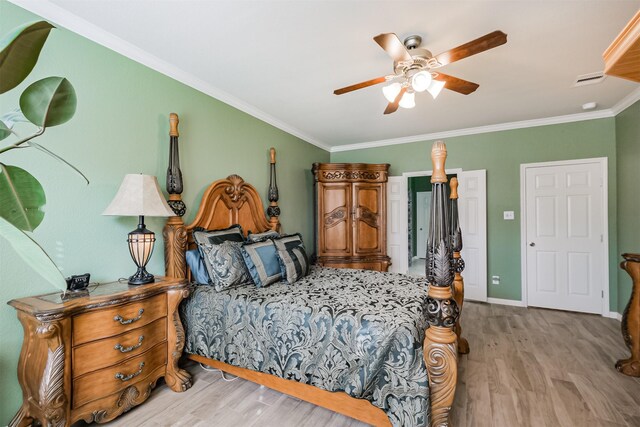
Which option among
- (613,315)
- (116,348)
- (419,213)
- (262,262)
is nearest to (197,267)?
(262,262)

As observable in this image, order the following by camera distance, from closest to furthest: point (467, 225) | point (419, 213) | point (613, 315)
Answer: point (613, 315) < point (467, 225) < point (419, 213)

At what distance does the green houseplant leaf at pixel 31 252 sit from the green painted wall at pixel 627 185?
15.2 ft

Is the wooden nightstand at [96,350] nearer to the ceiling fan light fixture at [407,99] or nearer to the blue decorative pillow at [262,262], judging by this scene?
the blue decorative pillow at [262,262]

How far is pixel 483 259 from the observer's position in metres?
4.19

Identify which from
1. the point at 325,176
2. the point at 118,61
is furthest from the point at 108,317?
the point at 325,176

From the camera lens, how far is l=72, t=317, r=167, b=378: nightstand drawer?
157cm

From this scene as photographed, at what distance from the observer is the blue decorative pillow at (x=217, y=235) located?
2451mm

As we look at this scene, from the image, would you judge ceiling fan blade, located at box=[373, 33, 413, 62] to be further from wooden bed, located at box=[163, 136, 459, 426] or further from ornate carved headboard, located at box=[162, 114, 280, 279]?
ornate carved headboard, located at box=[162, 114, 280, 279]

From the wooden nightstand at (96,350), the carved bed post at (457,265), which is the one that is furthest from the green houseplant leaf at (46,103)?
the carved bed post at (457,265)

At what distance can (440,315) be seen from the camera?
146 cm

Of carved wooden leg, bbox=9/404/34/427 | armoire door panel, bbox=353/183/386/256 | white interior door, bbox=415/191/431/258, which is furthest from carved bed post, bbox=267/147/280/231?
white interior door, bbox=415/191/431/258

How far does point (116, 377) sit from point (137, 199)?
1.10 m

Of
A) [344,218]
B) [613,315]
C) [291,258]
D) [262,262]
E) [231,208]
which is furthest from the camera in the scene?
[344,218]

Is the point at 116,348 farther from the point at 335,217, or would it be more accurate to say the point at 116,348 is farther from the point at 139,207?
the point at 335,217
